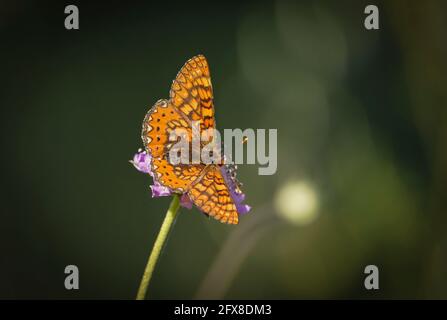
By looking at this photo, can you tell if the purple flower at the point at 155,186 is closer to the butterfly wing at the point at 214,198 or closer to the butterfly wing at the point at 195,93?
the butterfly wing at the point at 214,198

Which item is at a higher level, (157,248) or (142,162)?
(142,162)

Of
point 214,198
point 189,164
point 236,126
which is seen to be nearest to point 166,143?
point 189,164

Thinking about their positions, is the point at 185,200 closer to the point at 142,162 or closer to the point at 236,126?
the point at 142,162

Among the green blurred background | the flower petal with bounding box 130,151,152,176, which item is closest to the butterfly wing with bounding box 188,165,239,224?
the flower petal with bounding box 130,151,152,176
